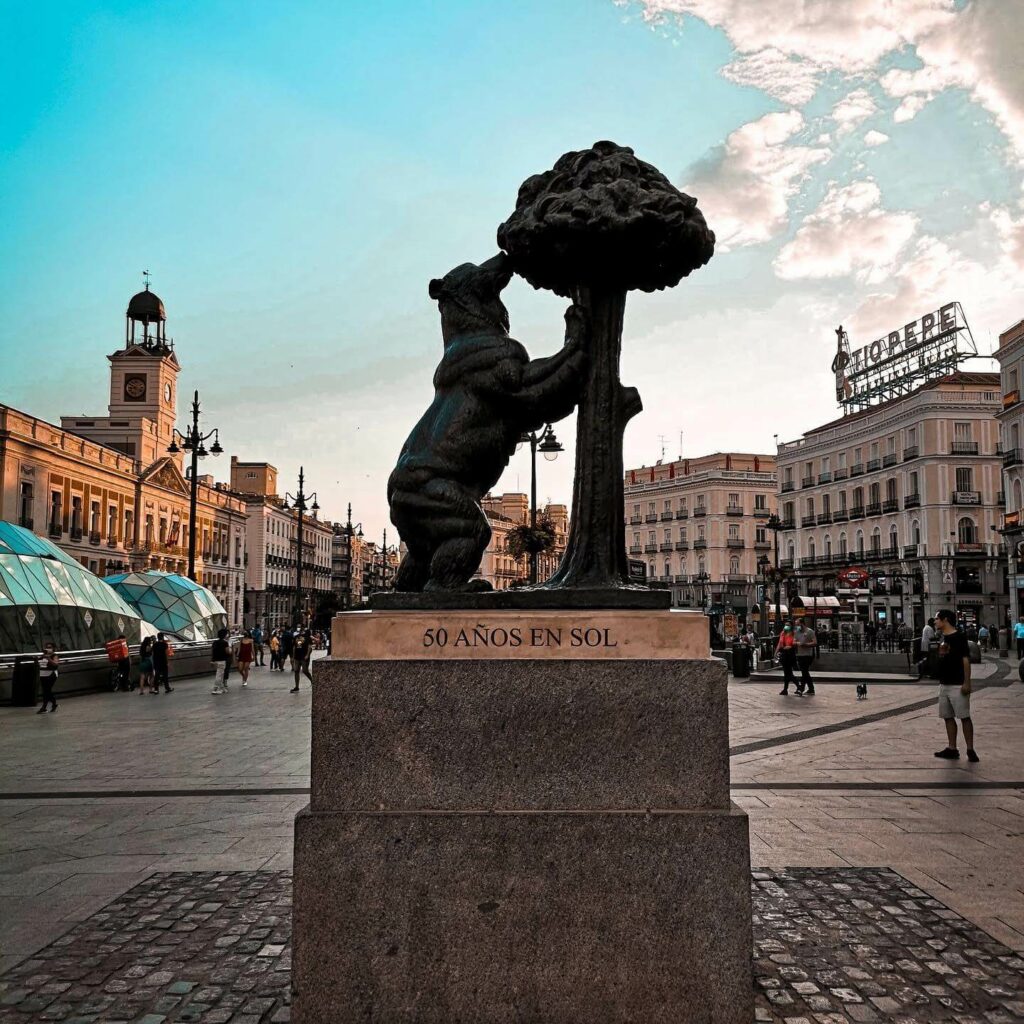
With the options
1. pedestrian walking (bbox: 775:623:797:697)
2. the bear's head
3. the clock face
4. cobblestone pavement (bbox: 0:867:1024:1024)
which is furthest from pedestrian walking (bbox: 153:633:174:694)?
the clock face

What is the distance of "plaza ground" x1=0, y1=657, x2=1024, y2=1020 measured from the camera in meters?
5.44

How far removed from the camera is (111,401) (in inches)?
2785

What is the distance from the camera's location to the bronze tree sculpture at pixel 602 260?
412cm

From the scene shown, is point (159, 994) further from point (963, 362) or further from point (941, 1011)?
point (963, 362)

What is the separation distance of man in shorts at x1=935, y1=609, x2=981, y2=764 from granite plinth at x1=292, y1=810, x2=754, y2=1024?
7474 millimetres

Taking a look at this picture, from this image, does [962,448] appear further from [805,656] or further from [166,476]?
[166,476]

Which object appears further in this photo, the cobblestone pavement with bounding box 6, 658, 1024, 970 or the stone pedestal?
the cobblestone pavement with bounding box 6, 658, 1024, 970

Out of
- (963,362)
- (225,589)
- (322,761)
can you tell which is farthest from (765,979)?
(225,589)

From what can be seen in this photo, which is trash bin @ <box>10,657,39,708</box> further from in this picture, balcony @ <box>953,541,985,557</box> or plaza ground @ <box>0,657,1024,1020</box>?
balcony @ <box>953,541,985,557</box>

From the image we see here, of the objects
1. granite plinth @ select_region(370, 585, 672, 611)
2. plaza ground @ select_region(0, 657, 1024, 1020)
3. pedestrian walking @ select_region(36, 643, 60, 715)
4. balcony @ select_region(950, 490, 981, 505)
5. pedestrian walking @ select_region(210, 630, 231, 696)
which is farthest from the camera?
balcony @ select_region(950, 490, 981, 505)

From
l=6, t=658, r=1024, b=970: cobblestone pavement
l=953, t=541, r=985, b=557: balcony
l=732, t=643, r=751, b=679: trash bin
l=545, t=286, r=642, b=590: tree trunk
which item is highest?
l=953, t=541, r=985, b=557: balcony

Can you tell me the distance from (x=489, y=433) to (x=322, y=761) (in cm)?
169

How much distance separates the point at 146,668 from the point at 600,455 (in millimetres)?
19170

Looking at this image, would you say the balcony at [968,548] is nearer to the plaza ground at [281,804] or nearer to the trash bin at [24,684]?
the plaza ground at [281,804]
